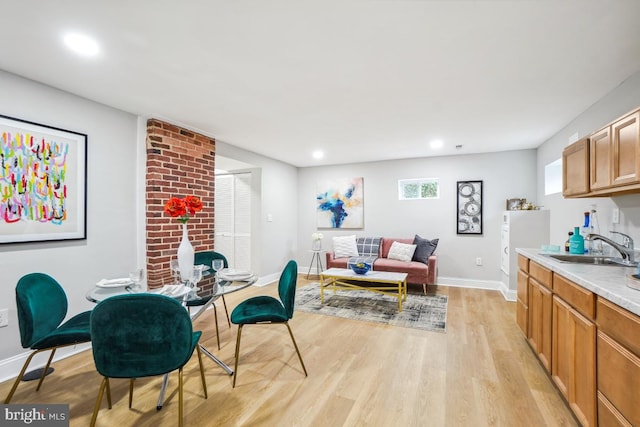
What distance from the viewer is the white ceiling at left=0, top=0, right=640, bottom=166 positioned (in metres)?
1.57

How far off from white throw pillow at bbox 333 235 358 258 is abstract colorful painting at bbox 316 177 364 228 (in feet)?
1.56

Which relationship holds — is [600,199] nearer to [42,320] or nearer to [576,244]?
[576,244]

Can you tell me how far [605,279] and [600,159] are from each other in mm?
1042

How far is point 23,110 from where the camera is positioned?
2.29 meters

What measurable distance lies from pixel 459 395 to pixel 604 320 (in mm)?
1043

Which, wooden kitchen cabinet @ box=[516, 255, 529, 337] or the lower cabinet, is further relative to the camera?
wooden kitchen cabinet @ box=[516, 255, 529, 337]

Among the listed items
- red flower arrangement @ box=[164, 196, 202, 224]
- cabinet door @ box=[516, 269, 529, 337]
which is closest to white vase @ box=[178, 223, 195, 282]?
red flower arrangement @ box=[164, 196, 202, 224]

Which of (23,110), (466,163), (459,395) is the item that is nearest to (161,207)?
(23,110)

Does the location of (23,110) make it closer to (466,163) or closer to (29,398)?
(29,398)

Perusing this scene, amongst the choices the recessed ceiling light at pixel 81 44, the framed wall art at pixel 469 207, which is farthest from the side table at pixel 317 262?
the recessed ceiling light at pixel 81 44

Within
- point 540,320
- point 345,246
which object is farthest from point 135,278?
point 345,246

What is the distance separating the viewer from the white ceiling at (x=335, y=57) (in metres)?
1.57

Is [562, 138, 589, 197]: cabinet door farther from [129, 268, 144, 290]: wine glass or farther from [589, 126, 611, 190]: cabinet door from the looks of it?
[129, 268, 144, 290]: wine glass

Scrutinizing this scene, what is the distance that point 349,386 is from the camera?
213 centimetres
